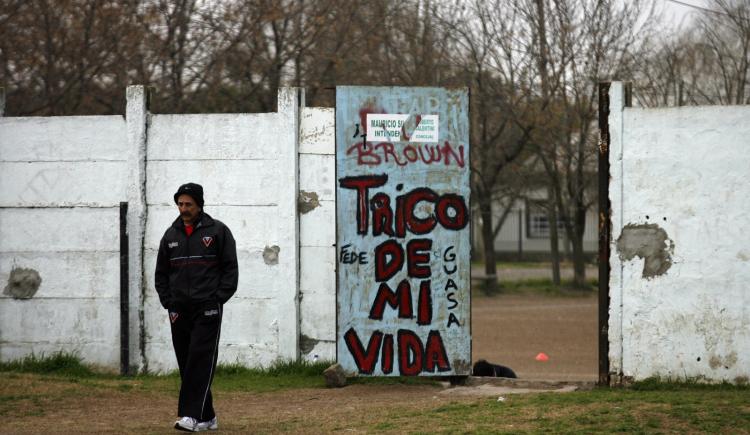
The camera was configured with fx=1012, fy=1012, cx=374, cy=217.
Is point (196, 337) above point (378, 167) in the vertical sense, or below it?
below

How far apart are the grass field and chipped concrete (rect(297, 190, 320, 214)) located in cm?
150

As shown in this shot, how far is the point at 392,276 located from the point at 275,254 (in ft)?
4.46

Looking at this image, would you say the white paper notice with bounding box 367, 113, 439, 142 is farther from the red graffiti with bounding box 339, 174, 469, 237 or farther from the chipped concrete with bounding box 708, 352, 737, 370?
the chipped concrete with bounding box 708, 352, 737, 370

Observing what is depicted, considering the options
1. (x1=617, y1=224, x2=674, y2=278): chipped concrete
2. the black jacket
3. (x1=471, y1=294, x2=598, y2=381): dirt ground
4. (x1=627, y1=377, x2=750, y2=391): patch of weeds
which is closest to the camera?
the black jacket

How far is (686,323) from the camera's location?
8.50 meters

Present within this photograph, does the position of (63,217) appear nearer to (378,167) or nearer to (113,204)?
(113,204)

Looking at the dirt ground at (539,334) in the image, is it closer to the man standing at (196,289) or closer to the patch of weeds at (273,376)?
the patch of weeds at (273,376)

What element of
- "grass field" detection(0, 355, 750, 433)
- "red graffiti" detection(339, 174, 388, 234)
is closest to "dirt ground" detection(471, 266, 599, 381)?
"grass field" detection(0, 355, 750, 433)

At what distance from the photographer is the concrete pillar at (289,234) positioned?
32.0ft

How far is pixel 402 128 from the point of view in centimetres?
905

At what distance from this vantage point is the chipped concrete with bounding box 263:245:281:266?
9820 millimetres

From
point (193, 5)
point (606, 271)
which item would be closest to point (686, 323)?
point (606, 271)

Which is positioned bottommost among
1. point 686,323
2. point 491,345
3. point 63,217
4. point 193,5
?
point 491,345

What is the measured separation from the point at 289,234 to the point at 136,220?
5.11 ft
